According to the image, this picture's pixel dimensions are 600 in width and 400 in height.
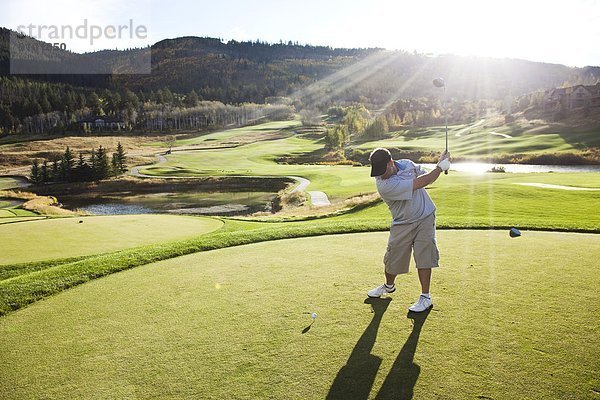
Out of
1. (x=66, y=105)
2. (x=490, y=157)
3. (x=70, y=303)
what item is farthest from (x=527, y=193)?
(x=66, y=105)

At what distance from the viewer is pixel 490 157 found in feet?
254

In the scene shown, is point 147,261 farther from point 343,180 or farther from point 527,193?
point 343,180

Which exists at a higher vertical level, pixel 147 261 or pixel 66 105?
pixel 66 105

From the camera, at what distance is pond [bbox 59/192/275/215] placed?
43688 millimetres

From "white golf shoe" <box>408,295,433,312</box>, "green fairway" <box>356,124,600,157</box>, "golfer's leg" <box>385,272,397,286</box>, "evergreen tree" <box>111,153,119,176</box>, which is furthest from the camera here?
"green fairway" <box>356,124,600,157</box>

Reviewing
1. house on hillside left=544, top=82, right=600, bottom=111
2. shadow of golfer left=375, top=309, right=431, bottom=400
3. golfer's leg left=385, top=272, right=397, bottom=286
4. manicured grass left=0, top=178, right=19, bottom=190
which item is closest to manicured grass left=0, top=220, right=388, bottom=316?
golfer's leg left=385, top=272, right=397, bottom=286

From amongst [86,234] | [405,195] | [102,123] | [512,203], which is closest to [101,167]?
[86,234]

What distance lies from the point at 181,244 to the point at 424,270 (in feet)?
25.3

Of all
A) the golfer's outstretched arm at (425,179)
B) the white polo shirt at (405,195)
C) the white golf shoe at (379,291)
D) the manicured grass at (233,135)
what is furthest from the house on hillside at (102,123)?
the golfer's outstretched arm at (425,179)

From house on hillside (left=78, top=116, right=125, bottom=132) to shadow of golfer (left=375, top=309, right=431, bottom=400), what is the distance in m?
162

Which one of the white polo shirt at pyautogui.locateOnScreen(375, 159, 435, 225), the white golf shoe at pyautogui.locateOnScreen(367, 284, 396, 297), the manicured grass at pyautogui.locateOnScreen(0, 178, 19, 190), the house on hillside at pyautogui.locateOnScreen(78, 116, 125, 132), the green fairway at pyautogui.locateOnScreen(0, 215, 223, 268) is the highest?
the house on hillside at pyautogui.locateOnScreen(78, 116, 125, 132)

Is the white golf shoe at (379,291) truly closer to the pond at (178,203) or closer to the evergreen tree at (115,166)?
the pond at (178,203)

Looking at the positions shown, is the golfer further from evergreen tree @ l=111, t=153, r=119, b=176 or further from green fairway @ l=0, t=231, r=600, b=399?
evergreen tree @ l=111, t=153, r=119, b=176

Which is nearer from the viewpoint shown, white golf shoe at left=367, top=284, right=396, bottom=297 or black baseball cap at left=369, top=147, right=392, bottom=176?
black baseball cap at left=369, top=147, right=392, bottom=176
